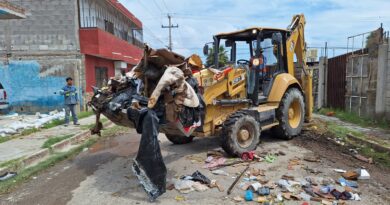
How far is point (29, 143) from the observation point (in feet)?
29.5

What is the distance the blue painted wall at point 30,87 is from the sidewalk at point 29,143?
5219mm

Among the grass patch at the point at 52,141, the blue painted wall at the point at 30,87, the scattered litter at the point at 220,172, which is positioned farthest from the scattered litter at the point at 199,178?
the blue painted wall at the point at 30,87

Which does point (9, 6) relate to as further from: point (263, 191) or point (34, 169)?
point (263, 191)

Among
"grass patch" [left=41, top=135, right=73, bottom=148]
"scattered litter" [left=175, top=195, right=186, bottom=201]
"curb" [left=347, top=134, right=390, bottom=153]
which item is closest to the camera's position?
"scattered litter" [left=175, top=195, right=186, bottom=201]

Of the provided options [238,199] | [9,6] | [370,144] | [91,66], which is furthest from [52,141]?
[91,66]

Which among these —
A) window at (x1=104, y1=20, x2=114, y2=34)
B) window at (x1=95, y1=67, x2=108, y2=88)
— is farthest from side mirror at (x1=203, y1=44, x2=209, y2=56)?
window at (x1=104, y1=20, x2=114, y2=34)

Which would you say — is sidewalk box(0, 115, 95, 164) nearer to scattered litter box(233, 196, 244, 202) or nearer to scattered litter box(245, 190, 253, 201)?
scattered litter box(233, 196, 244, 202)

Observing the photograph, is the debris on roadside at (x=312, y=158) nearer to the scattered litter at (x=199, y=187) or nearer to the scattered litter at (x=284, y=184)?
Answer: the scattered litter at (x=284, y=184)

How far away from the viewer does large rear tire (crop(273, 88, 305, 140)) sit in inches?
325

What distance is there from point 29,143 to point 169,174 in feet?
16.0

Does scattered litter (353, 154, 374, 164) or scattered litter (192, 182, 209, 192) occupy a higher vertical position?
scattered litter (353, 154, 374, 164)

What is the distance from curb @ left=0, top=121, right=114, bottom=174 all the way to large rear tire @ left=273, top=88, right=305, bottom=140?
5372 millimetres

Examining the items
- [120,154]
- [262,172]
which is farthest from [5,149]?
[262,172]

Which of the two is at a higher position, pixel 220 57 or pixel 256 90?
pixel 220 57
